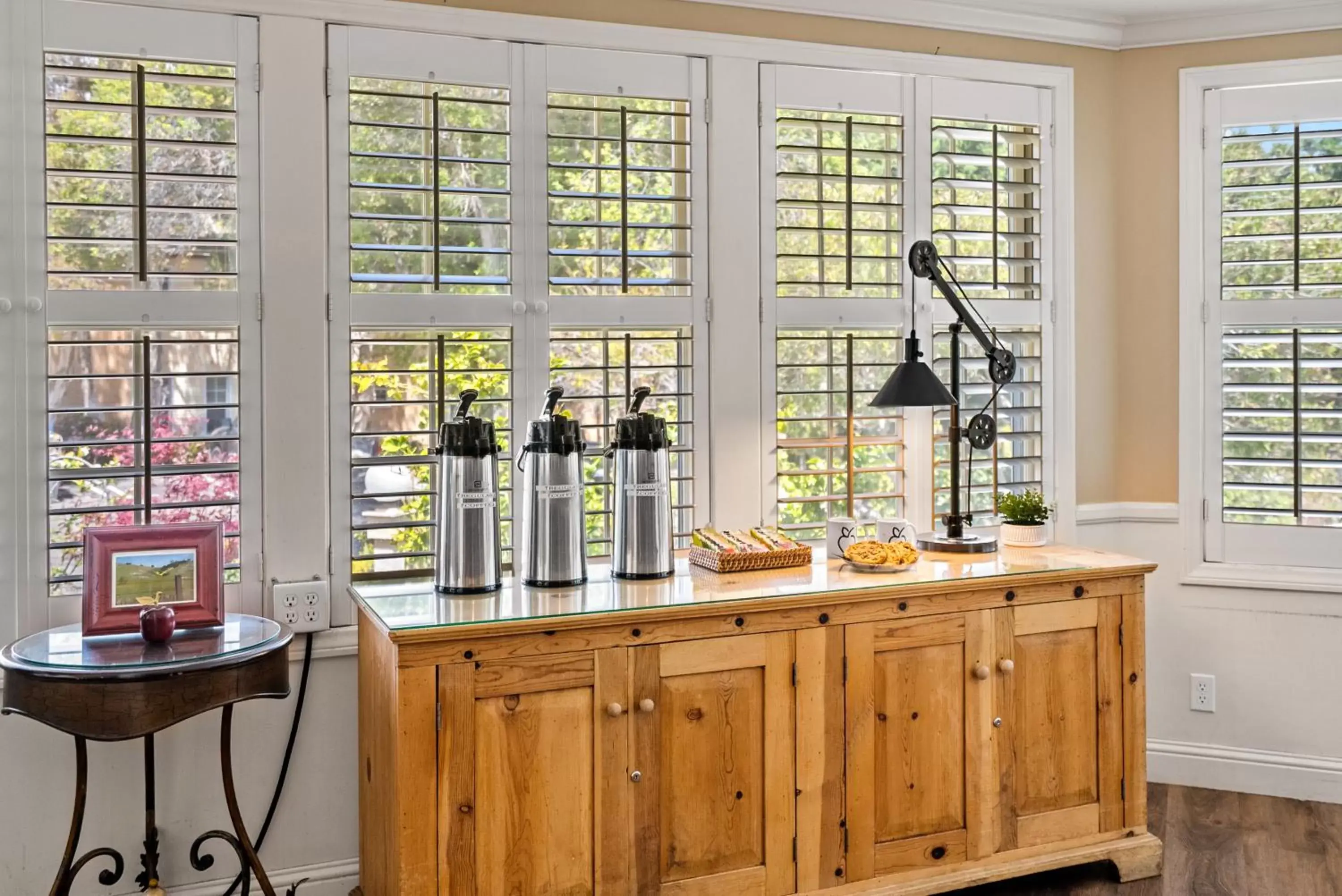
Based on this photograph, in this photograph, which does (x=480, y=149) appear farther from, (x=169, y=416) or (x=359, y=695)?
(x=359, y=695)

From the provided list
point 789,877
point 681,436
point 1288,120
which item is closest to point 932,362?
point 681,436

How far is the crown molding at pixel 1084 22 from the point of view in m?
3.29

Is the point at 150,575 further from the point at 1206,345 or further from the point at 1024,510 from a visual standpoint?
the point at 1206,345

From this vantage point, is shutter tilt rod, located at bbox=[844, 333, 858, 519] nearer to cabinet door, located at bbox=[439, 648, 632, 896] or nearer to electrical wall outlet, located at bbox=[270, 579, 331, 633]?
cabinet door, located at bbox=[439, 648, 632, 896]

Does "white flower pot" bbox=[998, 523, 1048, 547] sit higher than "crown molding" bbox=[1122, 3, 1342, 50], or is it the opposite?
"crown molding" bbox=[1122, 3, 1342, 50]

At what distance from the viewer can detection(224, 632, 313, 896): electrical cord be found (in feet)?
9.00

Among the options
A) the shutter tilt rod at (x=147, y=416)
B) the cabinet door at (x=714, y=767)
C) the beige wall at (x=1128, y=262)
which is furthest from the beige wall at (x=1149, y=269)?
the shutter tilt rod at (x=147, y=416)

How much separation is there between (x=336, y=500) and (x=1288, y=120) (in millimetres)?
3126

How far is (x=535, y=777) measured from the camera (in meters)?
2.41

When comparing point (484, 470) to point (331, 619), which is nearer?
point (484, 470)

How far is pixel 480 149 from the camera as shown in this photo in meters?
2.85

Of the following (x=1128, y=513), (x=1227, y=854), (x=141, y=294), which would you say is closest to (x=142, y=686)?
(x=141, y=294)

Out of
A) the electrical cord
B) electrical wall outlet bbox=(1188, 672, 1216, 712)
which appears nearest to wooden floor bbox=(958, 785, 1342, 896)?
electrical wall outlet bbox=(1188, 672, 1216, 712)

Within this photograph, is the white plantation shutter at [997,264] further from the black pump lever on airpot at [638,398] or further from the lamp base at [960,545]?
the black pump lever on airpot at [638,398]
